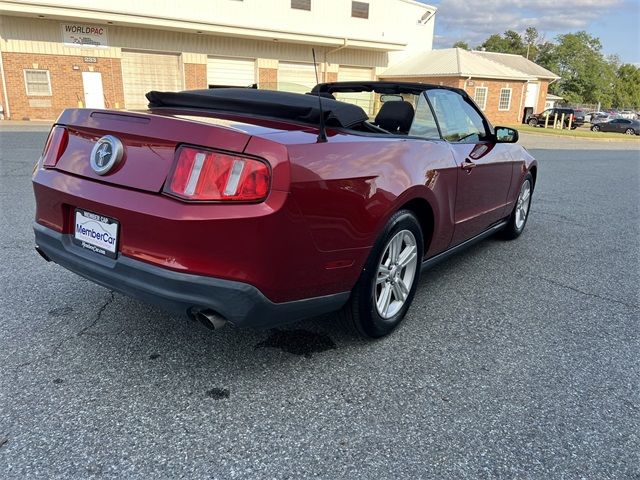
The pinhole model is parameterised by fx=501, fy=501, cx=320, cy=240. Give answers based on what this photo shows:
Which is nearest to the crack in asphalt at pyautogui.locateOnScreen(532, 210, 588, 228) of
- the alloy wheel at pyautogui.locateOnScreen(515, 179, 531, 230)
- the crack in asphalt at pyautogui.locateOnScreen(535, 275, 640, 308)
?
the alloy wheel at pyautogui.locateOnScreen(515, 179, 531, 230)

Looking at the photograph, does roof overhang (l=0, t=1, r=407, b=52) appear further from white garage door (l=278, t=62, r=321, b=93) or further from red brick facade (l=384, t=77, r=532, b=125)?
red brick facade (l=384, t=77, r=532, b=125)

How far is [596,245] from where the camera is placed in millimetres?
5441

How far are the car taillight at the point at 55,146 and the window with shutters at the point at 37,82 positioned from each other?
23.2 meters

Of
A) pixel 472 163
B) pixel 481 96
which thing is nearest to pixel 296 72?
pixel 481 96

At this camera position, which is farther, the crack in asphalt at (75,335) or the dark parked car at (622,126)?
the dark parked car at (622,126)

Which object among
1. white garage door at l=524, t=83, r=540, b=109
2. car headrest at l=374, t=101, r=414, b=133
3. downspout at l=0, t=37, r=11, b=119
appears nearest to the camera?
car headrest at l=374, t=101, r=414, b=133

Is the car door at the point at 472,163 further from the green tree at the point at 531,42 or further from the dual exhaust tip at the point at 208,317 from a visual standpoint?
the green tree at the point at 531,42

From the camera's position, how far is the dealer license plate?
7.74 feet

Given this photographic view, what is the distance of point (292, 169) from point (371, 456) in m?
1.24

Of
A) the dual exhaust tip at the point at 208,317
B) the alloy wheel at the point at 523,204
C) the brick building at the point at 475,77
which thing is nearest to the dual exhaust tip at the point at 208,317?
the dual exhaust tip at the point at 208,317

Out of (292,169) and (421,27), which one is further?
(421,27)

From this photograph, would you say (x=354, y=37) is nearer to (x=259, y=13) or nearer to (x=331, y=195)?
(x=259, y=13)

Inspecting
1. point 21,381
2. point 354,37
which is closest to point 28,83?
point 354,37

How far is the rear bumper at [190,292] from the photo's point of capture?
84.4 inches
